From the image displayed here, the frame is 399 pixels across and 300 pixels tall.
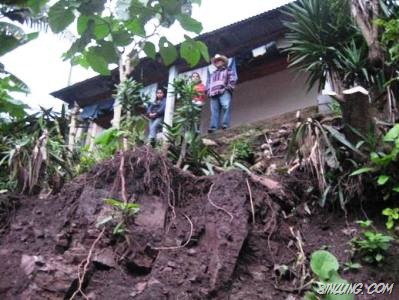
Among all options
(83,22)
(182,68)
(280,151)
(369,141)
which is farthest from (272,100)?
(83,22)

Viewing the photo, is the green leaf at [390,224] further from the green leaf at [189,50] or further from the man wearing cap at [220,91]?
the man wearing cap at [220,91]

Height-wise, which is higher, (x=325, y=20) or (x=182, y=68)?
(x=182, y=68)


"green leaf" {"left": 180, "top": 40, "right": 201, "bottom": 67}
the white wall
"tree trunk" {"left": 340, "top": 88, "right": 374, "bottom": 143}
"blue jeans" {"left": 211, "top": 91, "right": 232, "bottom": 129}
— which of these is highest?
the white wall

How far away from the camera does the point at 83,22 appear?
2055mm

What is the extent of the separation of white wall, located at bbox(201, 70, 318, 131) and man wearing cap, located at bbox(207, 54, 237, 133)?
1.21 metres

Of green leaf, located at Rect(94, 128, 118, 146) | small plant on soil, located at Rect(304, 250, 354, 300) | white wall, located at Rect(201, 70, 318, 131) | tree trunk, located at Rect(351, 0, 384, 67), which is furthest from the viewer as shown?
white wall, located at Rect(201, 70, 318, 131)

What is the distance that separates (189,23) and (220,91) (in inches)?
234

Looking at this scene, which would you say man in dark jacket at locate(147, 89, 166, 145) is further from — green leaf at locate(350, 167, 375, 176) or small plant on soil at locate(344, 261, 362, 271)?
small plant on soil at locate(344, 261, 362, 271)

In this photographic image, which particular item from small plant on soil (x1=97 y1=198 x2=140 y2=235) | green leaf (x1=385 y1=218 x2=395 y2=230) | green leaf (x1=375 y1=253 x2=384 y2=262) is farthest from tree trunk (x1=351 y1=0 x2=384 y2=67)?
small plant on soil (x1=97 y1=198 x2=140 y2=235)

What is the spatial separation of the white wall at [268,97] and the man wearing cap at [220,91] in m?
1.21

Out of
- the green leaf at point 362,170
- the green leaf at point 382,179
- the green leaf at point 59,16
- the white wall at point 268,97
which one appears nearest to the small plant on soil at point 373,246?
the green leaf at point 382,179

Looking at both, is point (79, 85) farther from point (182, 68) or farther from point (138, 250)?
point (138, 250)

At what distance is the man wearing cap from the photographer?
8.04 meters

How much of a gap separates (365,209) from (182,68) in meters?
6.39
